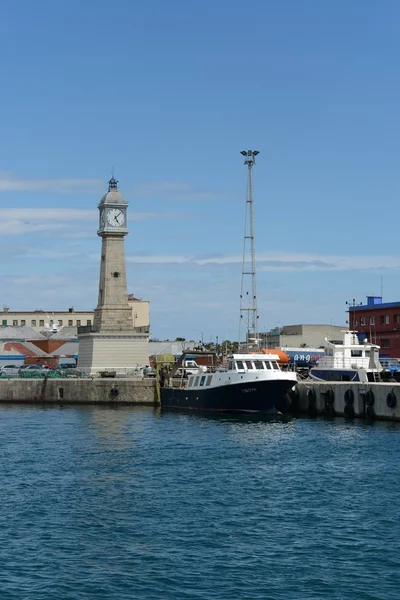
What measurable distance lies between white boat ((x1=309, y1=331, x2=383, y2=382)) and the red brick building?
17542 millimetres

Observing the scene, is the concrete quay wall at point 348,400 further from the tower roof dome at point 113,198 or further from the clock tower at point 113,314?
the tower roof dome at point 113,198

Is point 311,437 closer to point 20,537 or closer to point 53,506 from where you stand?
point 53,506

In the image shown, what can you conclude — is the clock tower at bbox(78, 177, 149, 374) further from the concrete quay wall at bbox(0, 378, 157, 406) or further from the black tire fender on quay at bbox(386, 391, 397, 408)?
the black tire fender on quay at bbox(386, 391, 397, 408)

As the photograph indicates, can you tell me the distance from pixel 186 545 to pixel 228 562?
242 cm

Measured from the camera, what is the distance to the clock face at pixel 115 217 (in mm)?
99062

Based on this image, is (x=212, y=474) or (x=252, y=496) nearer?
(x=252, y=496)

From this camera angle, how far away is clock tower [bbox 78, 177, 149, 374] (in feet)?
319

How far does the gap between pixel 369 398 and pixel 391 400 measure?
255 cm

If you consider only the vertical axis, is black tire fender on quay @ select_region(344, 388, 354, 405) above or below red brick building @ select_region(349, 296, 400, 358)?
below

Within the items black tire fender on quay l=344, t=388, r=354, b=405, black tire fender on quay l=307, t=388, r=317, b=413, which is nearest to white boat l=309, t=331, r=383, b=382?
black tire fender on quay l=307, t=388, r=317, b=413

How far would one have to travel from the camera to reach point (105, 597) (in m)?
25.3

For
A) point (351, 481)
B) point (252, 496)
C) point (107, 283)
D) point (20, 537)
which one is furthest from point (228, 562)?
point (107, 283)

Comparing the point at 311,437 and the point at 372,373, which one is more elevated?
the point at 372,373

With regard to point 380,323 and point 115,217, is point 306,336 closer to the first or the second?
point 380,323
